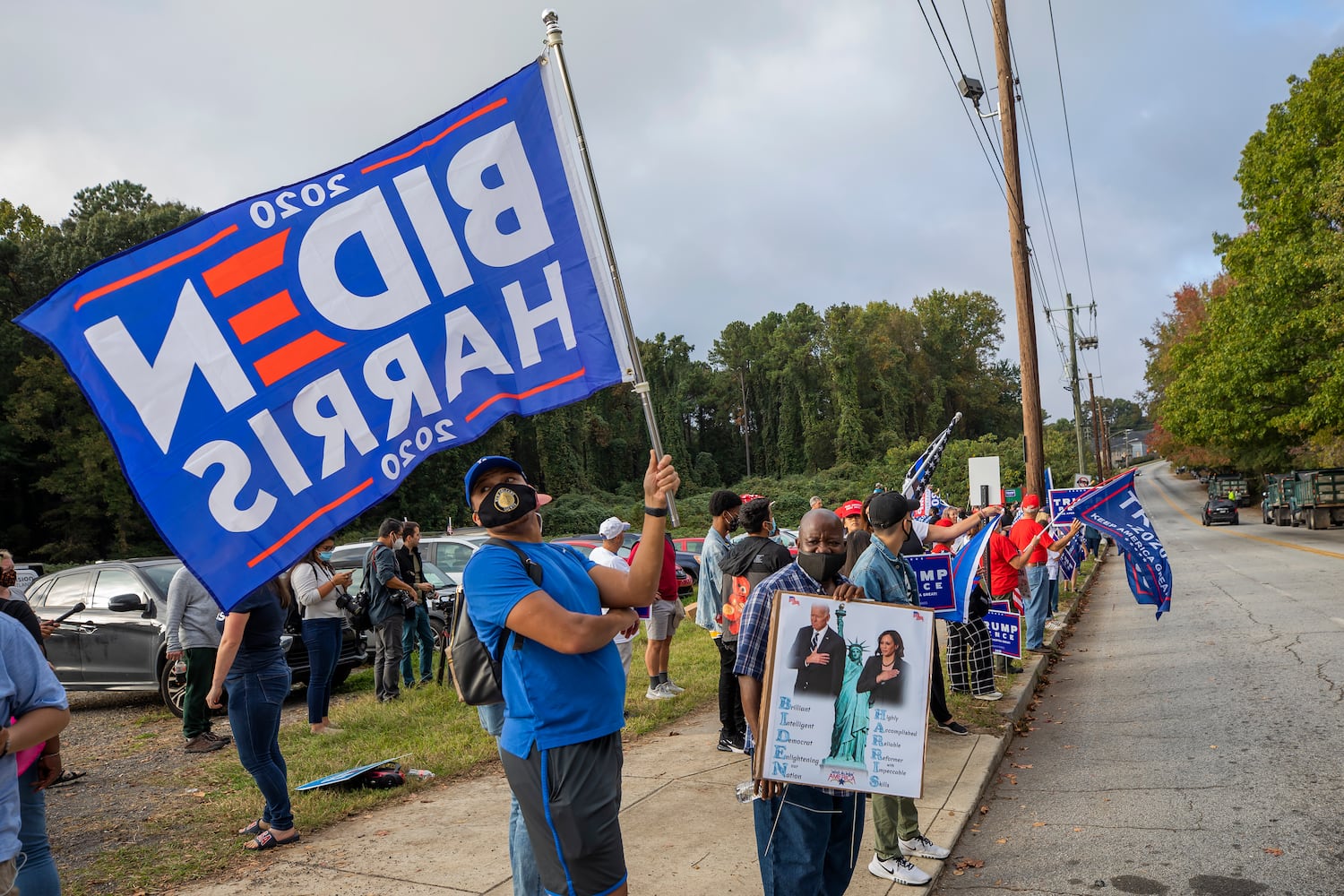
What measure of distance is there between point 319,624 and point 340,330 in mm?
5211

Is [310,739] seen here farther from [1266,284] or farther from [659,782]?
[1266,284]

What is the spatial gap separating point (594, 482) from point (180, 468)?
62838mm

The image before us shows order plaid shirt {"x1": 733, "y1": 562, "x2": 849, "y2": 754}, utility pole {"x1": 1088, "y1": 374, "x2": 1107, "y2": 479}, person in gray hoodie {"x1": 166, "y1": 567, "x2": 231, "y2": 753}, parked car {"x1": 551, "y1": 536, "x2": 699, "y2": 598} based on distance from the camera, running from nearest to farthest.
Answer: plaid shirt {"x1": 733, "y1": 562, "x2": 849, "y2": 754}
person in gray hoodie {"x1": 166, "y1": 567, "x2": 231, "y2": 753}
parked car {"x1": 551, "y1": 536, "x2": 699, "y2": 598}
utility pole {"x1": 1088, "y1": 374, "x2": 1107, "y2": 479}

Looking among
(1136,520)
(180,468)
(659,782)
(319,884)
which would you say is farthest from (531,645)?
(1136,520)

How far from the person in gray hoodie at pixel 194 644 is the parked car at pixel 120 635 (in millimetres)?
1524

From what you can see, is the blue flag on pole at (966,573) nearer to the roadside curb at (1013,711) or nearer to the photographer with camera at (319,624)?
the roadside curb at (1013,711)

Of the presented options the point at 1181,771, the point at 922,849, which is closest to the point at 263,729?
the point at 922,849

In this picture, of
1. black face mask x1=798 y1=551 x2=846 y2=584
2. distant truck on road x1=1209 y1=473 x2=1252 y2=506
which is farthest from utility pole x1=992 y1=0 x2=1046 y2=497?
distant truck on road x1=1209 y1=473 x2=1252 y2=506

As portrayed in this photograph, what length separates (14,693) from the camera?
287 cm

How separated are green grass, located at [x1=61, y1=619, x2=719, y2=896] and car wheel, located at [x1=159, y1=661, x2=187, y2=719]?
0.69m

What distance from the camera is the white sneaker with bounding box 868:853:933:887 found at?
15.0 ft

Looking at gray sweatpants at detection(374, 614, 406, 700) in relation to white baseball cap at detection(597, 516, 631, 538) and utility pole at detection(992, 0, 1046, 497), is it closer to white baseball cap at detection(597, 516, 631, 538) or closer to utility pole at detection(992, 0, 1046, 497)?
white baseball cap at detection(597, 516, 631, 538)

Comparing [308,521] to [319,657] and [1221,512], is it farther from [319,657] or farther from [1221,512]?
[1221,512]

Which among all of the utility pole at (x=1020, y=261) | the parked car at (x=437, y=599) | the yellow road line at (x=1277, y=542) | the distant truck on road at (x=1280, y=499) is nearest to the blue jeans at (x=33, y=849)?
the parked car at (x=437, y=599)
